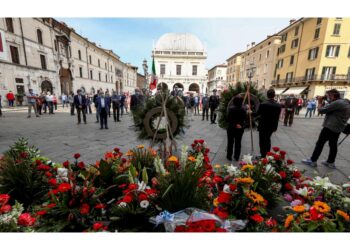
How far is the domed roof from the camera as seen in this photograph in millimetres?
47062

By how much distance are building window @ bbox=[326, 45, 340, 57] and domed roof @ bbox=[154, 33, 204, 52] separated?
95.9 feet

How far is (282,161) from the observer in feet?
8.34

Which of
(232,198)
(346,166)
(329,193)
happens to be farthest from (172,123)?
(346,166)

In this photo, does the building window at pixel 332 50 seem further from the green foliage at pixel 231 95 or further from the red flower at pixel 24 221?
the red flower at pixel 24 221

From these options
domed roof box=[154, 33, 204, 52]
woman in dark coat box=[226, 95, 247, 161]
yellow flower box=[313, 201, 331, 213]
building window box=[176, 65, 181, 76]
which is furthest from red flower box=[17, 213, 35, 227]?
domed roof box=[154, 33, 204, 52]

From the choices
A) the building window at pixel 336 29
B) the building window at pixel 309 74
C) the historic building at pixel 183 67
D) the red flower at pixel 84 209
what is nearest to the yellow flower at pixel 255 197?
the red flower at pixel 84 209

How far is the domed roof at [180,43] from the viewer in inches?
1853

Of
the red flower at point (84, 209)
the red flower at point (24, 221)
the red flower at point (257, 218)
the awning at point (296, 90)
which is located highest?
the awning at point (296, 90)

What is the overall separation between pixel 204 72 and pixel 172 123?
44620 mm

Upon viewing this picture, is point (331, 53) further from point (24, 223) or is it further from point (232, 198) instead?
point (24, 223)

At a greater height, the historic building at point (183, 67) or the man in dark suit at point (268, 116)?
the historic building at point (183, 67)

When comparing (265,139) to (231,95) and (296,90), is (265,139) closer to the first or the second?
(231,95)

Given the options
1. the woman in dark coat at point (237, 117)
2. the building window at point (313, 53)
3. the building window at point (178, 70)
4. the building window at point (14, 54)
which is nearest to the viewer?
the woman in dark coat at point (237, 117)

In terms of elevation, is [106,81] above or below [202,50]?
below
